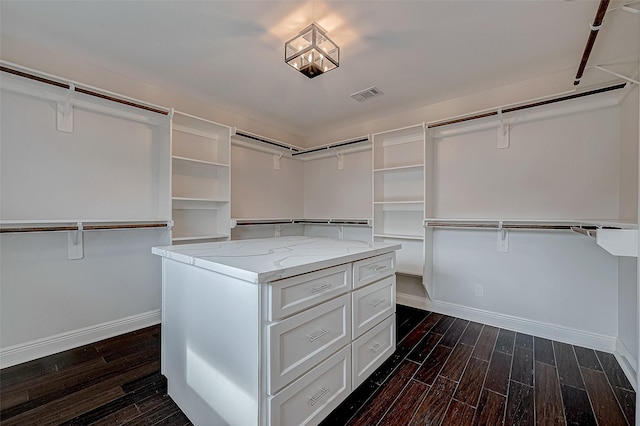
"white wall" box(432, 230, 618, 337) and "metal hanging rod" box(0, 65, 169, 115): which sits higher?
"metal hanging rod" box(0, 65, 169, 115)

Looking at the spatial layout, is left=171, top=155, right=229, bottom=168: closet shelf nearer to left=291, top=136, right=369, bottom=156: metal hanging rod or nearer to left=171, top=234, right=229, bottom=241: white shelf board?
left=171, top=234, right=229, bottom=241: white shelf board

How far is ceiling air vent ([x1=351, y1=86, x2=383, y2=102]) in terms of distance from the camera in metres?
2.90

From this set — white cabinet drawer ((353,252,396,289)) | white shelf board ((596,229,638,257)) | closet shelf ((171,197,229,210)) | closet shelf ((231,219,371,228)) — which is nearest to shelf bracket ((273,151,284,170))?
closet shelf ((231,219,371,228))

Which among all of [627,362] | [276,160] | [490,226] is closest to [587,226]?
[490,226]

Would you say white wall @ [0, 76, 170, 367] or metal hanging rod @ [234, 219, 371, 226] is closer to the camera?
white wall @ [0, 76, 170, 367]

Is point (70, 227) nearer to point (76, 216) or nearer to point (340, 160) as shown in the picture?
point (76, 216)

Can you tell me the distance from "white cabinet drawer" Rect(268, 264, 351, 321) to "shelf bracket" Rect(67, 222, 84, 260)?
2.15 meters

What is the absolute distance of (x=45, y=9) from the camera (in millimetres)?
1791

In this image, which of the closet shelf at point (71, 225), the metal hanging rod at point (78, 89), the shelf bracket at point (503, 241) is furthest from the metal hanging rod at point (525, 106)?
the closet shelf at point (71, 225)

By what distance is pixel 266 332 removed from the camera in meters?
1.18

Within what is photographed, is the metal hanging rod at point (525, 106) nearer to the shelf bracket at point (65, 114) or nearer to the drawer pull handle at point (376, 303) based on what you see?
the drawer pull handle at point (376, 303)

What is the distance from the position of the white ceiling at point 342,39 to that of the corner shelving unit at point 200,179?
18.4 inches

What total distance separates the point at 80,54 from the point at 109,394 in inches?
103

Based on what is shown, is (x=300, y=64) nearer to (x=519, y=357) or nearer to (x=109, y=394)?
(x=109, y=394)
